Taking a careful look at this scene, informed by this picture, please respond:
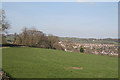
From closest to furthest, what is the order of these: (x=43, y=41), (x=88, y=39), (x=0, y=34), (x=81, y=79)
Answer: (x=81, y=79)
(x=0, y=34)
(x=43, y=41)
(x=88, y=39)

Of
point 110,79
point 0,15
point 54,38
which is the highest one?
point 0,15

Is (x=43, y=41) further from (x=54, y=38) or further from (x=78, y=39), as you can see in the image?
(x=78, y=39)

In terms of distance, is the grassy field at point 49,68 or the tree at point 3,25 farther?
the tree at point 3,25

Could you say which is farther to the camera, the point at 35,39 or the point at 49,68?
the point at 35,39

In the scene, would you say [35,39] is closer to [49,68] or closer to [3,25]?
[3,25]

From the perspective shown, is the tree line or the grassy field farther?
the tree line

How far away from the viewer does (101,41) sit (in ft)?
221

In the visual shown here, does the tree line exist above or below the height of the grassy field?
above

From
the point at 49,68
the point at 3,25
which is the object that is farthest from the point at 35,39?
the point at 49,68

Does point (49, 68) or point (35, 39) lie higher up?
point (35, 39)

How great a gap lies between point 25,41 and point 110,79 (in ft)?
141

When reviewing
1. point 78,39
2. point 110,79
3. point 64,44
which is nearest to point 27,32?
point 64,44

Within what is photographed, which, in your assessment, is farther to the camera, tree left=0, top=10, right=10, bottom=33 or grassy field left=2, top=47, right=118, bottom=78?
tree left=0, top=10, right=10, bottom=33

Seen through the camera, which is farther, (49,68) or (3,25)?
(3,25)
